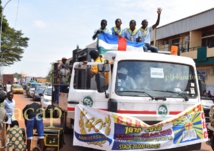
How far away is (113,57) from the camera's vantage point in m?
7.27

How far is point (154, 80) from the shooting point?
727 centimetres

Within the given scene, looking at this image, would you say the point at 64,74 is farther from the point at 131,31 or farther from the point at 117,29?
the point at 131,31

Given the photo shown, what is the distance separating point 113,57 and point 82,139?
5.60 feet

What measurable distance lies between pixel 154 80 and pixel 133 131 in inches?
44.1

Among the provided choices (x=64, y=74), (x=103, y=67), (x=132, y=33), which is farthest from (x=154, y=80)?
(x=64, y=74)

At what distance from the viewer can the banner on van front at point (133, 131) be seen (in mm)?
6789

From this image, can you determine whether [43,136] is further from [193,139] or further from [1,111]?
[193,139]

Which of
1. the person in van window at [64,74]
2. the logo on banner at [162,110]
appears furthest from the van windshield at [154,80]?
the person in van window at [64,74]

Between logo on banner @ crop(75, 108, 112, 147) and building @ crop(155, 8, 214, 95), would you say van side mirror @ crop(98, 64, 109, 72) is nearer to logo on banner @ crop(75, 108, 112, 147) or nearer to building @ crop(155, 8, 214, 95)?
logo on banner @ crop(75, 108, 112, 147)

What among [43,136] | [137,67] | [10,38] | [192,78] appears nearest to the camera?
[137,67]

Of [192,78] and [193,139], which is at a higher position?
[192,78]

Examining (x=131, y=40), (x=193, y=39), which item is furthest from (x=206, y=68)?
(x=131, y=40)

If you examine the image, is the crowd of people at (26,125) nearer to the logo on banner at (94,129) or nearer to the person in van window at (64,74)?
the logo on banner at (94,129)

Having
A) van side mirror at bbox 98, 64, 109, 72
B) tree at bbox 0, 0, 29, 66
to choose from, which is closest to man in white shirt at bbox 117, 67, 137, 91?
van side mirror at bbox 98, 64, 109, 72
